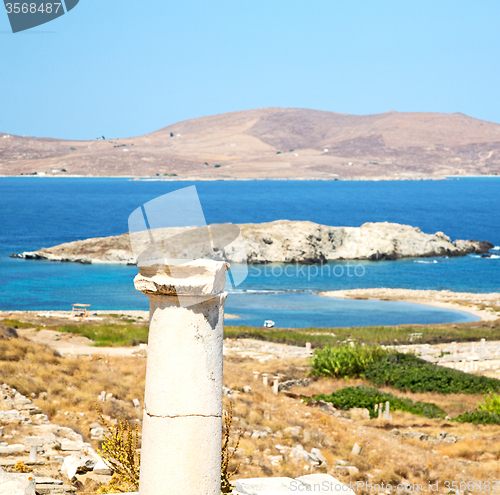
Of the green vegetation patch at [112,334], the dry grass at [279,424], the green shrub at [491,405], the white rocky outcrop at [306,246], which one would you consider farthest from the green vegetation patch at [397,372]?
the white rocky outcrop at [306,246]

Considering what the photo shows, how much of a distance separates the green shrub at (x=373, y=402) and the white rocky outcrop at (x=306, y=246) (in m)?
55.7

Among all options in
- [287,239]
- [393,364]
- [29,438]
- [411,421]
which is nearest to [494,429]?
[411,421]

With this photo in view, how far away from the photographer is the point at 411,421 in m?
14.3

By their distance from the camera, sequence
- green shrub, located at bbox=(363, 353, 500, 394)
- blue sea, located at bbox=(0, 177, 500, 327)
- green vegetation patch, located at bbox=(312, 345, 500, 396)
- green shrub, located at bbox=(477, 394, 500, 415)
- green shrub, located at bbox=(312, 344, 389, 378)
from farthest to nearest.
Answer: blue sea, located at bbox=(0, 177, 500, 327)
green shrub, located at bbox=(312, 344, 389, 378)
green vegetation patch, located at bbox=(312, 345, 500, 396)
green shrub, located at bbox=(363, 353, 500, 394)
green shrub, located at bbox=(477, 394, 500, 415)

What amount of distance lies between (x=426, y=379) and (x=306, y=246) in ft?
190

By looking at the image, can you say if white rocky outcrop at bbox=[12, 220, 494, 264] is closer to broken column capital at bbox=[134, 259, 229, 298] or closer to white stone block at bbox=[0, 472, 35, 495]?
white stone block at bbox=[0, 472, 35, 495]

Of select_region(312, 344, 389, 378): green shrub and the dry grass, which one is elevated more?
the dry grass

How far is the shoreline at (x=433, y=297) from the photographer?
4982 centimetres

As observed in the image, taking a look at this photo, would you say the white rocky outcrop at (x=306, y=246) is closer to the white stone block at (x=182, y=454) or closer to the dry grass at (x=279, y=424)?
the dry grass at (x=279, y=424)

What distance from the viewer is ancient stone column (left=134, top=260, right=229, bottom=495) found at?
412cm

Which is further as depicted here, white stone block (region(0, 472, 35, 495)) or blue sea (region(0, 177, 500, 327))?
blue sea (region(0, 177, 500, 327))

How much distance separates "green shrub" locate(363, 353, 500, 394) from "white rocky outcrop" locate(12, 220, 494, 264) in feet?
172

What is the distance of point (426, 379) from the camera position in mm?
18359
